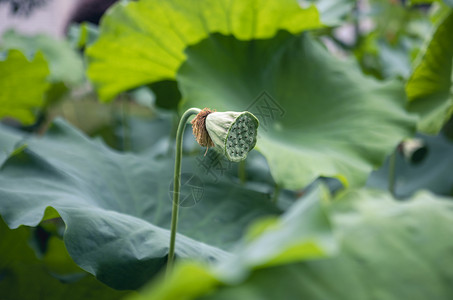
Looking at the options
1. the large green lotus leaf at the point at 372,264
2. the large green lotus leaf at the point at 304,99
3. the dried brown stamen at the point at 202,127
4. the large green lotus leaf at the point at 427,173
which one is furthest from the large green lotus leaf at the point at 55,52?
the large green lotus leaf at the point at 372,264

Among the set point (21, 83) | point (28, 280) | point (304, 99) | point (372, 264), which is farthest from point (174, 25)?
point (372, 264)

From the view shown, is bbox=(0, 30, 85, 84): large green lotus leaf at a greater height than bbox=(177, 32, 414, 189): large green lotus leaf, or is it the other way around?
bbox=(177, 32, 414, 189): large green lotus leaf

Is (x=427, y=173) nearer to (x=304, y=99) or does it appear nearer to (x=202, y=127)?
(x=304, y=99)

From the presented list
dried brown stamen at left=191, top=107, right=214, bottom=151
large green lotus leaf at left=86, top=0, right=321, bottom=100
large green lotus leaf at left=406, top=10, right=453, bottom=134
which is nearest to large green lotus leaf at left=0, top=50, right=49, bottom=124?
large green lotus leaf at left=86, top=0, right=321, bottom=100

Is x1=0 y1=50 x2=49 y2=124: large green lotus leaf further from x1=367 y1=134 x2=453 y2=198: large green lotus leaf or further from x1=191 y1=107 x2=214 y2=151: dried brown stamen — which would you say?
x1=367 y1=134 x2=453 y2=198: large green lotus leaf

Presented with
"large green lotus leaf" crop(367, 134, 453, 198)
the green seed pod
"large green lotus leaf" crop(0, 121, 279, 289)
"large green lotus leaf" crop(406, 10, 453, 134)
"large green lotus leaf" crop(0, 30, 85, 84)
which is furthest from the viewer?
"large green lotus leaf" crop(0, 30, 85, 84)
